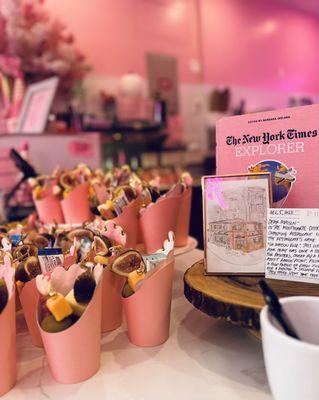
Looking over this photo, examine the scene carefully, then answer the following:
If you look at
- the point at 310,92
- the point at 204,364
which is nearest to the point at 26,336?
the point at 204,364

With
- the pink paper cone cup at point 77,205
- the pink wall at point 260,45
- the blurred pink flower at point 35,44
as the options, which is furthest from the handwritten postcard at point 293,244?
the pink wall at point 260,45

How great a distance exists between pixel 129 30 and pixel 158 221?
149 inches

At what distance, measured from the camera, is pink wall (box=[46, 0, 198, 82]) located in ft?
13.3

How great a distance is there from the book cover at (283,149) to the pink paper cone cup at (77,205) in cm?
68

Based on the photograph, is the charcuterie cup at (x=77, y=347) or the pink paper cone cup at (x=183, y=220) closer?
the charcuterie cup at (x=77, y=347)

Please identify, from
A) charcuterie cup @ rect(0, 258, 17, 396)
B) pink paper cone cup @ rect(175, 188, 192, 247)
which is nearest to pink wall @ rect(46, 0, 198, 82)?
pink paper cone cup @ rect(175, 188, 192, 247)

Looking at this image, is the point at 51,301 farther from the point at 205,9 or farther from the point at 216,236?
the point at 205,9

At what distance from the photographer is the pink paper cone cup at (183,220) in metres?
1.25

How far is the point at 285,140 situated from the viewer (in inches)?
33.7

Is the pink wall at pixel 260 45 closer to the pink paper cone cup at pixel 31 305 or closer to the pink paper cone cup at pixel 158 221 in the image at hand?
the pink paper cone cup at pixel 158 221

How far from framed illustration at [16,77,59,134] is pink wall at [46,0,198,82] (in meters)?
1.48

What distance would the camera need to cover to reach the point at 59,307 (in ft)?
2.14

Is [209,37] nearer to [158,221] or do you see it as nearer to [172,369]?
[158,221]

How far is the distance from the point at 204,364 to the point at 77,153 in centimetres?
204
